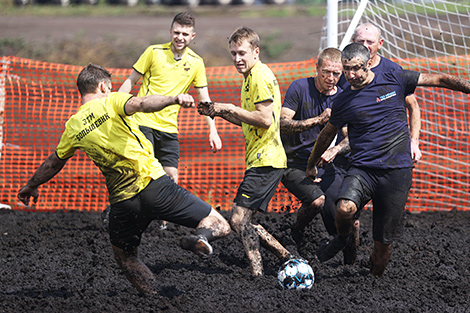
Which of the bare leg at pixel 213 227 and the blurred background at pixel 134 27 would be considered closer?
the bare leg at pixel 213 227

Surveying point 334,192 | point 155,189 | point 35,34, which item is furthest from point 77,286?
point 35,34

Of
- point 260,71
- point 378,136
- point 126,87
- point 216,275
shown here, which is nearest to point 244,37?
point 260,71

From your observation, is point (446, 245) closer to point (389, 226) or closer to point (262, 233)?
point (389, 226)

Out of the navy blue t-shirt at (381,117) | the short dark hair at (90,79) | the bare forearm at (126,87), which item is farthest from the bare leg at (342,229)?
the bare forearm at (126,87)

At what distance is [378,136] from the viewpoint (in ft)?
18.1

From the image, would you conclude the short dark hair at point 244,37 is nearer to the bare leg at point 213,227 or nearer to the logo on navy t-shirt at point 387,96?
the logo on navy t-shirt at point 387,96

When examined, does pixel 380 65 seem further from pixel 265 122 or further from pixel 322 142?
pixel 265 122

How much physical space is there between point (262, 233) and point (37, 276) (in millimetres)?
2396

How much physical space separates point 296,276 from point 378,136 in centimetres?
151

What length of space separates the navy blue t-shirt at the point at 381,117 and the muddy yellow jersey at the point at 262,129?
0.63 m

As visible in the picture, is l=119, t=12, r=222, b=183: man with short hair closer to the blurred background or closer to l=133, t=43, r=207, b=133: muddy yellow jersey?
l=133, t=43, r=207, b=133: muddy yellow jersey

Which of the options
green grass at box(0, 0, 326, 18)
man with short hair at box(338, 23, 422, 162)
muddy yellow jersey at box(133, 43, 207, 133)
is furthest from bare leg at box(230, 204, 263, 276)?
green grass at box(0, 0, 326, 18)

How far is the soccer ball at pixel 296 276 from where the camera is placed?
18.4ft

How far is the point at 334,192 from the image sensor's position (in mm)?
6555
